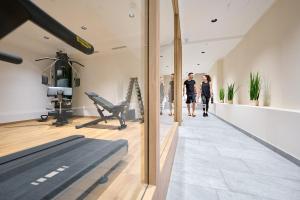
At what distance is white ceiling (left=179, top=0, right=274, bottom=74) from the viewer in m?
2.91

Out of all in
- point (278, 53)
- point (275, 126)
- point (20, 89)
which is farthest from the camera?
point (278, 53)

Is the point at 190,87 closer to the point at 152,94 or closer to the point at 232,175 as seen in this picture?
the point at 232,175

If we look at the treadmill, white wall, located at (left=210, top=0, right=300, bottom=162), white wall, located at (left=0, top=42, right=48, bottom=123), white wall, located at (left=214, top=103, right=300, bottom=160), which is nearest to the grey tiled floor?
white wall, located at (left=214, top=103, right=300, bottom=160)

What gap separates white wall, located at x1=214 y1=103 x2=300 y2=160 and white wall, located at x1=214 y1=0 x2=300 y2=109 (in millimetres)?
323

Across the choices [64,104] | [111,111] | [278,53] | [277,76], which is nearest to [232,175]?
[64,104]

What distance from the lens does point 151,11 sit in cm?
87

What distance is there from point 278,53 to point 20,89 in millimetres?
3453

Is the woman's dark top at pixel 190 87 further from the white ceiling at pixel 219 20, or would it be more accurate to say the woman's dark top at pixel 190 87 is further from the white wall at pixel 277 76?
the white wall at pixel 277 76

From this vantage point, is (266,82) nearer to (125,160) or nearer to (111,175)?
(125,160)

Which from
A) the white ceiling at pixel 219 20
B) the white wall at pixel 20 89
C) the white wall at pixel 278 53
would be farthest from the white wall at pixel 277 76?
the white wall at pixel 20 89

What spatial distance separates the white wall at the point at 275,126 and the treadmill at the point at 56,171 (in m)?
1.95

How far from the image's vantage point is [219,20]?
3.53 m

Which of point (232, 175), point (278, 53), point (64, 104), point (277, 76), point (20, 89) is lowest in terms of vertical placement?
point (232, 175)

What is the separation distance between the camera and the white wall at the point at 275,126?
174cm
